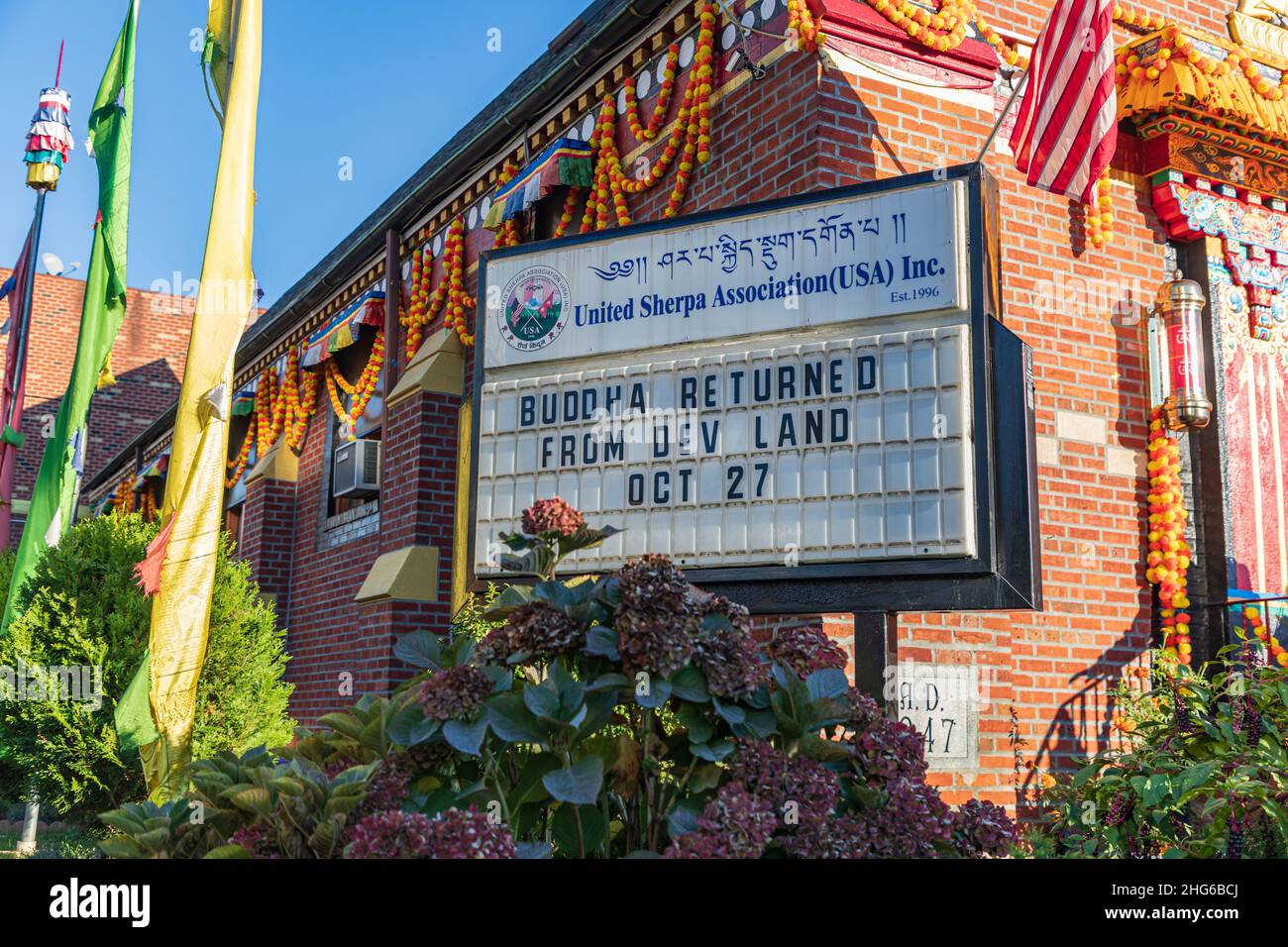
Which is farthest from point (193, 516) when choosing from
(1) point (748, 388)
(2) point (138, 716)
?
(1) point (748, 388)

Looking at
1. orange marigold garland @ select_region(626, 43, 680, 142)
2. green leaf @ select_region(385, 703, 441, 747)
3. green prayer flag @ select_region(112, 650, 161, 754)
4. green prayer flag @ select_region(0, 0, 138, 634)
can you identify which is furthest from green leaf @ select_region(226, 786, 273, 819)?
green prayer flag @ select_region(0, 0, 138, 634)

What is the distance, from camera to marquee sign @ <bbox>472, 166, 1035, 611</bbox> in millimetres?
5238

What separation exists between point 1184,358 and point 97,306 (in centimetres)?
942

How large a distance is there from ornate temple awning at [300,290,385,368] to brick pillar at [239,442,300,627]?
2.14 metres

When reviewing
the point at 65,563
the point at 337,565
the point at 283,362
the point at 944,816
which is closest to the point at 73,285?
the point at 283,362

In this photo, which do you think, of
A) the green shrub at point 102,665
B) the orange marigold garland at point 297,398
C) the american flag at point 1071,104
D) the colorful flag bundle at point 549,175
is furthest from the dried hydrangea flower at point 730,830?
the orange marigold garland at point 297,398

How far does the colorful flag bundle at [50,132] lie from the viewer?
1563cm

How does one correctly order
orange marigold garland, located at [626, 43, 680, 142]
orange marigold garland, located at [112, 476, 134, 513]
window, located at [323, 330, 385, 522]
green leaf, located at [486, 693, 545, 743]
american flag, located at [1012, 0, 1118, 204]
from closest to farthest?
green leaf, located at [486, 693, 545, 743]
american flag, located at [1012, 0, 1118, 204]
orange marigold garland, located at [626, 43, 680, 142]
window, located at [323, 330, 385, 522]
orange marigold garland, located at [112, 476, 134, 513]

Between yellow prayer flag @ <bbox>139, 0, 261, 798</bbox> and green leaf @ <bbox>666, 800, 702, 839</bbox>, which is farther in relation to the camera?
yellow prayer flag @ <bbox>139, 0, 261, 798</bbox>

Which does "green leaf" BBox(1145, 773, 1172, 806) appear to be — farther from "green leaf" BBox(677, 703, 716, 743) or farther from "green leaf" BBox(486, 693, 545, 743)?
"green leaf" BBox(486, 693, 545, 743)

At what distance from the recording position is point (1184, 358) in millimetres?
7922

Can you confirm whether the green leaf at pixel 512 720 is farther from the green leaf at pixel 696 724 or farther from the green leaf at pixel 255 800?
the green leaf at pixel 255 800

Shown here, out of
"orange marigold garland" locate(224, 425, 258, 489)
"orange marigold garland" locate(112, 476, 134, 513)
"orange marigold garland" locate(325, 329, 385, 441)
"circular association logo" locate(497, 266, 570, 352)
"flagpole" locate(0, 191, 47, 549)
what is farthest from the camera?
"orange marigold garland" locate(112, 476, 134, 513)

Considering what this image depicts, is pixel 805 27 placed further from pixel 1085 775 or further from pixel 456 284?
pixel 456 284
